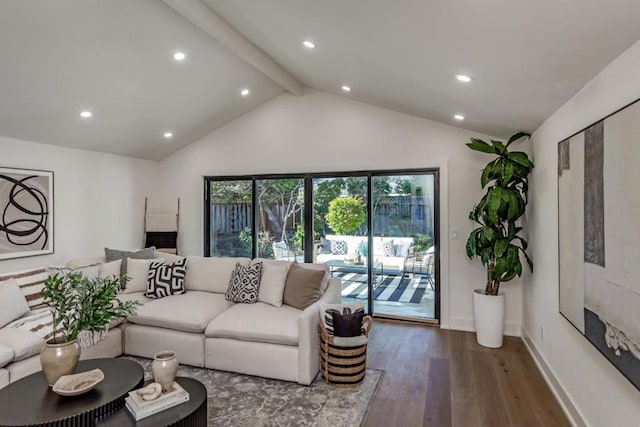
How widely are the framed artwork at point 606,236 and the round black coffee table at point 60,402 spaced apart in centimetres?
273

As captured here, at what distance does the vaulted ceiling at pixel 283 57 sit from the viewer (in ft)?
6.56

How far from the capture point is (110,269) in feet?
14.3

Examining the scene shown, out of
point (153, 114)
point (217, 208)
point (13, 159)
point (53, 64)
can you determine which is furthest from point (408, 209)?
point (13, 159)

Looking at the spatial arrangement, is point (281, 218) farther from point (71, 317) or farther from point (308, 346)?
point (71, 317)

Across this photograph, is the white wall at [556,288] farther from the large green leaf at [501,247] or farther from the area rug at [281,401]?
the area rug at [281,401]

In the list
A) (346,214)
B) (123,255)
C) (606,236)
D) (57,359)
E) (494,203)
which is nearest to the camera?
(606,236)

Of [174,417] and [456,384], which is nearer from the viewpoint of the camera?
[174,417]

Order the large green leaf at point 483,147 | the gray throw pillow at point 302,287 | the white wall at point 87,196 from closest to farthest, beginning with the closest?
the gray throw pillow at point 302,287 < the large green leaf at point 483,147 < the white wall at point 87,196

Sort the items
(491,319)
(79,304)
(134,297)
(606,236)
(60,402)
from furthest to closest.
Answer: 1. (134,297)
2. (491,319)
3. (79,304)
4. (60,402)
5. (606,236)

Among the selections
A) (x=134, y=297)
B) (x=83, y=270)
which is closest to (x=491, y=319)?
(x=134, y=297)

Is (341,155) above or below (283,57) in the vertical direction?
below

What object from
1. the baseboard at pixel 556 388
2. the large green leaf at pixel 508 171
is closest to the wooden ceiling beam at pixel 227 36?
the large green leaf at pixel 508 171

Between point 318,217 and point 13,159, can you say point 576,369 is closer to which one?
point 318,217

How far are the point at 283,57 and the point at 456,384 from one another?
370 centimetres
